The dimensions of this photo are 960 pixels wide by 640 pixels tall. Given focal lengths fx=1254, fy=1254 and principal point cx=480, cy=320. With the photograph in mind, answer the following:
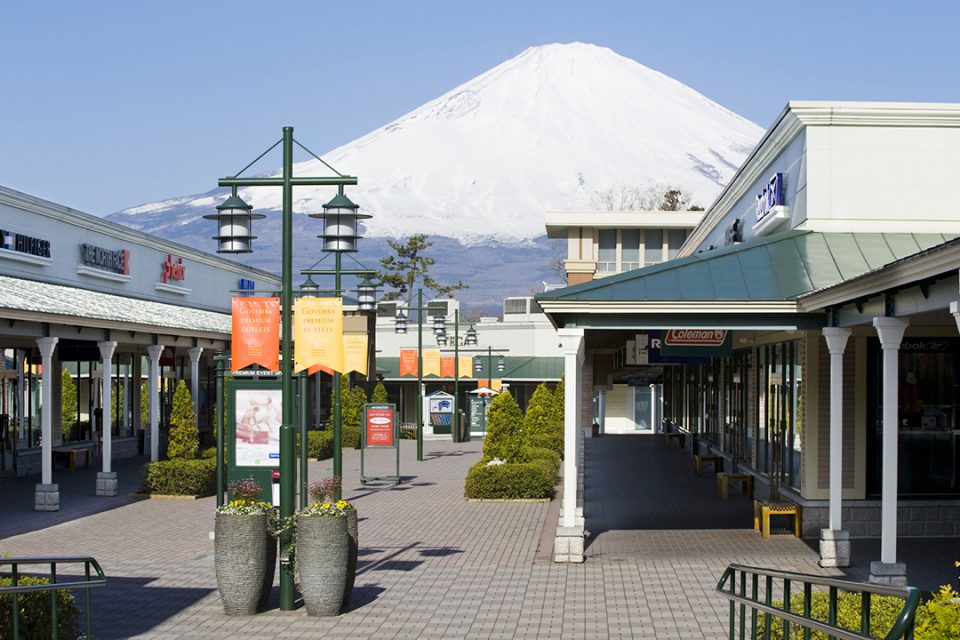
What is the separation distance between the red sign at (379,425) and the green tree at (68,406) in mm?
10294

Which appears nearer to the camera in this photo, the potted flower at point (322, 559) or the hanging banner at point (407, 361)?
the potted flower at point (322, 559)

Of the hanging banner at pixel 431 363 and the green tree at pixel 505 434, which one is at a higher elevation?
the hanging banner at pixel 431 363

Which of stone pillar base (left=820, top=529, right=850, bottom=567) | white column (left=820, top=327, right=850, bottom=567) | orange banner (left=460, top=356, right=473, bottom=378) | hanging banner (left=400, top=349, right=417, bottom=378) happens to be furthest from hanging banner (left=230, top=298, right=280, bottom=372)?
orange banner (left=460, top=356, right=473, bottom=378)

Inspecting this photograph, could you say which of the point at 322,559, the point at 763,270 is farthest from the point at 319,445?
the point at 322,559

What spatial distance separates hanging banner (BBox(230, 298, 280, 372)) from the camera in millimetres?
21438

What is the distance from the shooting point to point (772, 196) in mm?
22203

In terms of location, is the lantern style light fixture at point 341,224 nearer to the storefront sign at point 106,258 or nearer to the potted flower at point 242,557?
the potted flower at point 242,557

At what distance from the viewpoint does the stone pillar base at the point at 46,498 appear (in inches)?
957

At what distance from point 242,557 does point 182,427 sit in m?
14.6

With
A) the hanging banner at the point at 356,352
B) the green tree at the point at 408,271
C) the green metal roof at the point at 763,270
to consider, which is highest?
the green tree at the point at 408,271

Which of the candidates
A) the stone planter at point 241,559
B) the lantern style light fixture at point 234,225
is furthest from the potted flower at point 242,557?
the lantern style light fixture at point 234,225

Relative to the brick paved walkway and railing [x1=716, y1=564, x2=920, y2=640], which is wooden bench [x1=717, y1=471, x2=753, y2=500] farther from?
railing [x1=716, y1=564, x2=920, y2=640]

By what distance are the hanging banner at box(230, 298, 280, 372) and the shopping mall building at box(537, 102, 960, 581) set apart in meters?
5.30

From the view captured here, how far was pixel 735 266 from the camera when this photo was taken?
61.4 feet
